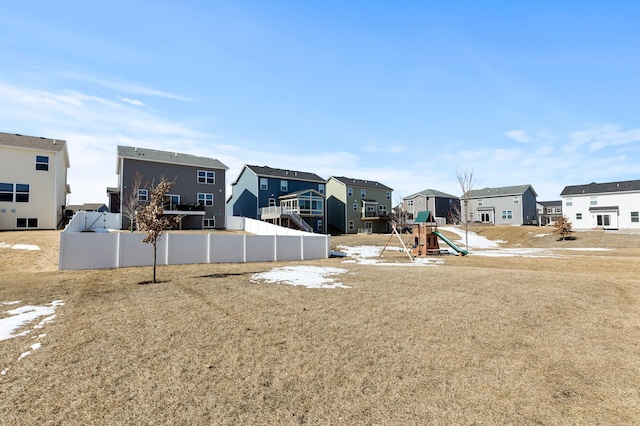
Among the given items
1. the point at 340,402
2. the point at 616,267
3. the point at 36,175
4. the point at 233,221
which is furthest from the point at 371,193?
the point at 340,402

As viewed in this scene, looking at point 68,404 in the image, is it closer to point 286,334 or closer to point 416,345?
point 286,334

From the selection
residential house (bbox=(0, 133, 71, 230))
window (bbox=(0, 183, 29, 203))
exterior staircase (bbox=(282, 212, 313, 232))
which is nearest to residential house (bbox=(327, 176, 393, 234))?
exterior staircase (bbox=(282, 212, 313, 232))

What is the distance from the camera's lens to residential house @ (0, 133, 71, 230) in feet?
91.1

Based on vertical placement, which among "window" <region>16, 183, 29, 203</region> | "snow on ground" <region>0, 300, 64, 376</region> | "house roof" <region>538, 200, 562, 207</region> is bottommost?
"snow on ground" <region>0, 300, 64, 376</region>

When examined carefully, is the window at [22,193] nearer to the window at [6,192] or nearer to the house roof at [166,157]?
the window at [6,192]

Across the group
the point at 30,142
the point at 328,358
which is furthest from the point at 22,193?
the point at 328,358

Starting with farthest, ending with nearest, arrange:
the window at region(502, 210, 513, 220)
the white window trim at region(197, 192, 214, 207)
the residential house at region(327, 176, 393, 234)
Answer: the window at region(502, 210, 513, 220) → the residential house at region(327, 176, 393, 234) → the white window trim at region(197, 192, 214, 207)

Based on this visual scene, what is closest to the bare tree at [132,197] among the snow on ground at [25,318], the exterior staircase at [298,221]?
the exterior staircase at [298,221]

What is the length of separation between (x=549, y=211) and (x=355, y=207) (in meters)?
52.8

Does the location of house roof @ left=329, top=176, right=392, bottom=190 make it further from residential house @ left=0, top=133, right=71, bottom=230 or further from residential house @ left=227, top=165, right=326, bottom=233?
residential house @ left=0, top=133, right=71, bottom=230

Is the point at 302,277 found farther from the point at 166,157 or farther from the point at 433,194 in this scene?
the point at 433,194

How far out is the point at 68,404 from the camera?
415cm

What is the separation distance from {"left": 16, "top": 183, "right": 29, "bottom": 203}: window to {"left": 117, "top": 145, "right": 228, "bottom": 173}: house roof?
8.02 m

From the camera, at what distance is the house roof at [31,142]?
28.5 meters
